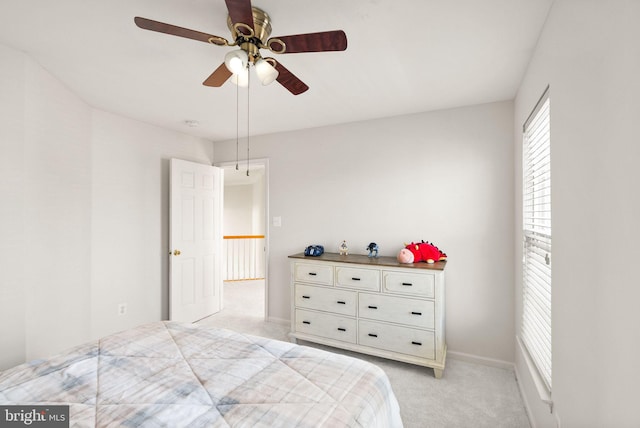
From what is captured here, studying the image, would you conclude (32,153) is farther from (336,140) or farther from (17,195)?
(336,140)

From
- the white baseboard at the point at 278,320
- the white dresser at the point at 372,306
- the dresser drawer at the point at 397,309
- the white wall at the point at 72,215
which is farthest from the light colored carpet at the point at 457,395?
the white wall at the point at 72,215

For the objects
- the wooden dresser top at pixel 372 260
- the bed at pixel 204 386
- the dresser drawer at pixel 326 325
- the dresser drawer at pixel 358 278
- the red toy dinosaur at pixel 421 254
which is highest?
the red toy dinosaur at pixel 421 254

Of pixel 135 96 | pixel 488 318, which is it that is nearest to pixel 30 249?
pixel 135 96

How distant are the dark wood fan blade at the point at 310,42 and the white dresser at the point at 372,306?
1.90 m

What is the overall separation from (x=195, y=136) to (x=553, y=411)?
14.3ft

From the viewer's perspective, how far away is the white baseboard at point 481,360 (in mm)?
2713

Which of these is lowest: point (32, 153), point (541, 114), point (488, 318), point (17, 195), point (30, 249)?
point (488, 318)

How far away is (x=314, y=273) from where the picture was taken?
10.3ft

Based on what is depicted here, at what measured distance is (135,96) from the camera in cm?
272

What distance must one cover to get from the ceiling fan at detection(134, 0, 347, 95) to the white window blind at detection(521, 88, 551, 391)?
1254mm

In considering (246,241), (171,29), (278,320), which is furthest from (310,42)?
(246,241)

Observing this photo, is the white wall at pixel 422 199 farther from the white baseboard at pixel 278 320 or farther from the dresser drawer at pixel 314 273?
the dresser drawer at pixel 314 273

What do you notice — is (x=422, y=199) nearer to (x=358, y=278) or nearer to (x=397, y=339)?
(x=358, y=278)

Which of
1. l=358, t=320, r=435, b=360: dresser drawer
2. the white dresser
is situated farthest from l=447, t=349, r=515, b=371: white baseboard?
l=358, t=320, r=435, b=360: dresser drawer
